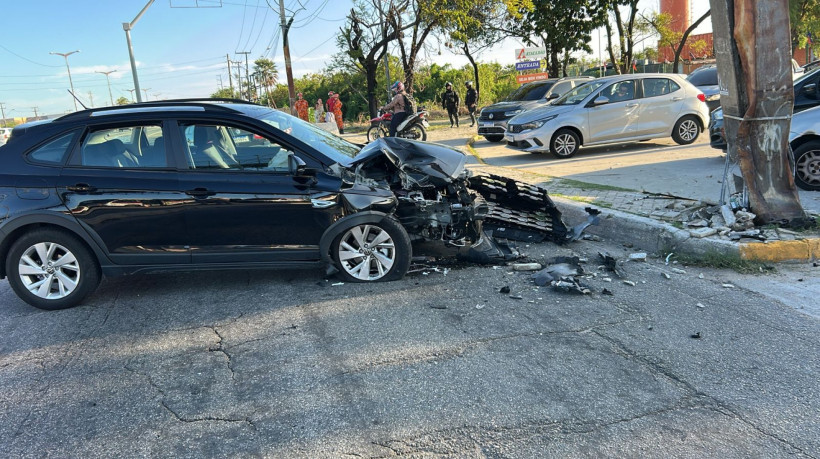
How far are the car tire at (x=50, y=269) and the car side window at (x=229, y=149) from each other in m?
1.28

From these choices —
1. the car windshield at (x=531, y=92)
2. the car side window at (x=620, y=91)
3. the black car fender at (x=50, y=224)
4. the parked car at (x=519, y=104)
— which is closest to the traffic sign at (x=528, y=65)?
the car windshield at (x=531, y=92)

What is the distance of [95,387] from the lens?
145 inches

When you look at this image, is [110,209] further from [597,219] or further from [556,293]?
[597,219]

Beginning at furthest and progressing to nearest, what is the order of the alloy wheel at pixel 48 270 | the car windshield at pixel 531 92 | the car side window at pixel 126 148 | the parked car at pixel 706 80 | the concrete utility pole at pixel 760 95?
the car windshield at pixel 531 92, the parked car at pixel 706 80, the concrete utility pole at pixel 760 95, the car side window at pixel 126 148, the alloy wheel at pixel 48 270

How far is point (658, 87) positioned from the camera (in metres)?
13.0

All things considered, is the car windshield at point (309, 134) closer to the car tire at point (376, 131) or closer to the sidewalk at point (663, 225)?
the sidewalk at point (663, 225)

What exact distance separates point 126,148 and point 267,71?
7744 centimetres

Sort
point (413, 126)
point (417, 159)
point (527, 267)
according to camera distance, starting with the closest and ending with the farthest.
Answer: point (527, 267) → point (417, 159) → point (413, 126)

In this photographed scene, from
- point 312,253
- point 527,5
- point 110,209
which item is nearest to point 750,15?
point 312,253

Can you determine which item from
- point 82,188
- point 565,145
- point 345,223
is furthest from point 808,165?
point 82,188

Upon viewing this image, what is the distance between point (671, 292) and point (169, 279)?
4.88 metres

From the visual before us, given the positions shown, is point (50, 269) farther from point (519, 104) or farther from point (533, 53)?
point (533, 53)

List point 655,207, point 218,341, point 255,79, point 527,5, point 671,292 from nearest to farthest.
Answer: point 218,341 → point 671,292 → point 655,207 → point 527,5 → point 255,79

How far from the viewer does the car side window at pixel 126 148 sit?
16.8 ft
